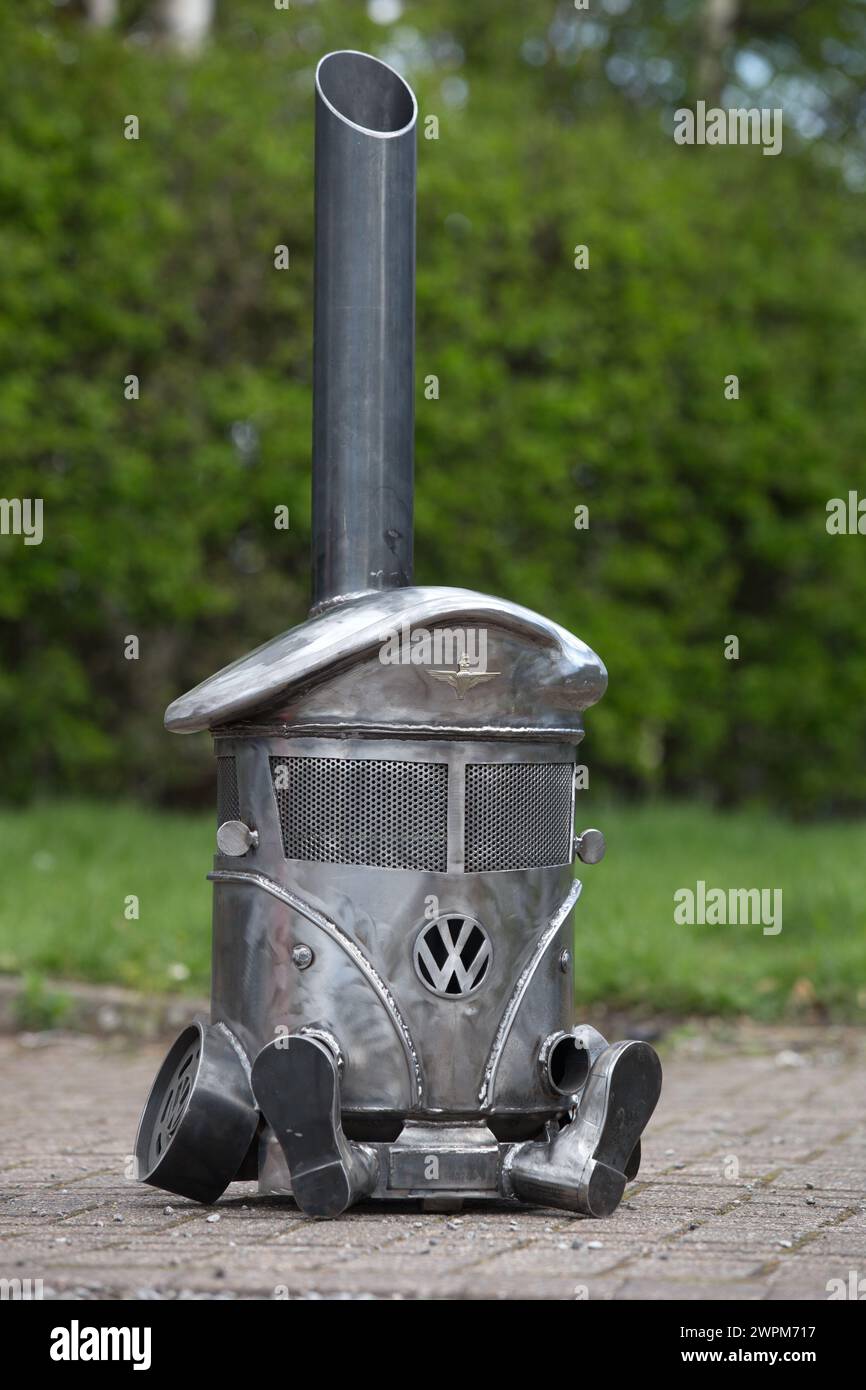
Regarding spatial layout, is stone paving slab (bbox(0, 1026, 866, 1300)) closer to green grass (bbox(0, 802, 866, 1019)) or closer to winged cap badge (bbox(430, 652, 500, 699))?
winged cap badge (bbox(430, 652, 500, 699))

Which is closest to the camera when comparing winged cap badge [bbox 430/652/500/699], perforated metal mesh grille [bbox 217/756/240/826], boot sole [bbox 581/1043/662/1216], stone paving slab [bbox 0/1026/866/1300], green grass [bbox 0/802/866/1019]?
stone paving slab [bbox 0/1026/866/1300]

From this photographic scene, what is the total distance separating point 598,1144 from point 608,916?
3.89 m

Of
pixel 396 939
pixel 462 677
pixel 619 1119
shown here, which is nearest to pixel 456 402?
pixel 462 677

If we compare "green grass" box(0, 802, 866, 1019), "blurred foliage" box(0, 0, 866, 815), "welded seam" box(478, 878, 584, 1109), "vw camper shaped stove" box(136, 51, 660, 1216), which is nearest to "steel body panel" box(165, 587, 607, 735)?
"vw camper shaped stove" box(136, 51, 660, 1216)

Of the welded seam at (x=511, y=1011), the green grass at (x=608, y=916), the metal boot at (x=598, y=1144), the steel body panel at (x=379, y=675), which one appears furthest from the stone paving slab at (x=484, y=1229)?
the green grass at (x=608, y=916)

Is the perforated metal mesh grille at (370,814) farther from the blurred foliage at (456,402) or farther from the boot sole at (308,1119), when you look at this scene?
the blurred foliage at (456,402)

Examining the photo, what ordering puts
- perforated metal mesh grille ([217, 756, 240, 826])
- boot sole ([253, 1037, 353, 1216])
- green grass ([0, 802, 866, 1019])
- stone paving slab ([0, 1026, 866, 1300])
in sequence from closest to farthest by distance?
stone paving slab ([0, 1026, 866, 1300]) < boot sole ([253, 1037, 353, 1216]) < perforated metal mesh grille ([217, 756, 240, 826]) < green grass ([0, 802, 866, 1019])

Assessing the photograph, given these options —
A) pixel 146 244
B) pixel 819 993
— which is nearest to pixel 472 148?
pixel 146 244

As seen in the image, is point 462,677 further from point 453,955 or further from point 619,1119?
point 619,1119

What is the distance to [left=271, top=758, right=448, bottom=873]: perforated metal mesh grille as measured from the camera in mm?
3971

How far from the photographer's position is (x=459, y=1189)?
392 centimetres

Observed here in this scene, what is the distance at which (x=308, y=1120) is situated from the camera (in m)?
3.78
